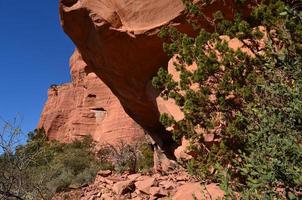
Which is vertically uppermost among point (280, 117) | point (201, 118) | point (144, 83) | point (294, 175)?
point (144, 83)

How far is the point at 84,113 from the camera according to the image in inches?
1693

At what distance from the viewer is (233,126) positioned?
6105 mm

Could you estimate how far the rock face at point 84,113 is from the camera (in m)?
37.0

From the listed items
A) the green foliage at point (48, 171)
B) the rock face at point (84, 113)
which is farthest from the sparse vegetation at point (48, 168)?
the rock face at point (84, 113)

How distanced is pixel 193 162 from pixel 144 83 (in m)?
5.93

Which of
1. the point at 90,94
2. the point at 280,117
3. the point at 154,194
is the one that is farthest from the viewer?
the point at 90,94

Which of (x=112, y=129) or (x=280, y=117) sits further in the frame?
(x=112, y=129)

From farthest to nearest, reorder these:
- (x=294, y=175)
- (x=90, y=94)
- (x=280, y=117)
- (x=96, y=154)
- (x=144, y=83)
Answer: (x=90, y=94), (x=96, y=154), (x=144, y=83), (x=280, y=117), (x=294, y=175)

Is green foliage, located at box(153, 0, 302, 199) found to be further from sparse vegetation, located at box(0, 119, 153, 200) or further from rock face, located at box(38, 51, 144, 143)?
rock face, located at box(38, 51, 144, 143)

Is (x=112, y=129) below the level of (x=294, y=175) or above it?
above

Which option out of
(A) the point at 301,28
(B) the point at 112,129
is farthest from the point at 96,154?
(A) the point at 301,28

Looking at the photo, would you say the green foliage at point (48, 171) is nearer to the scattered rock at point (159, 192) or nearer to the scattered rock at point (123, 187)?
the scattered rock at point (123, 187)

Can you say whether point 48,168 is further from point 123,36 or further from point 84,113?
point 84,113

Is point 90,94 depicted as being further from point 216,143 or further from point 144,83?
point 216,143
